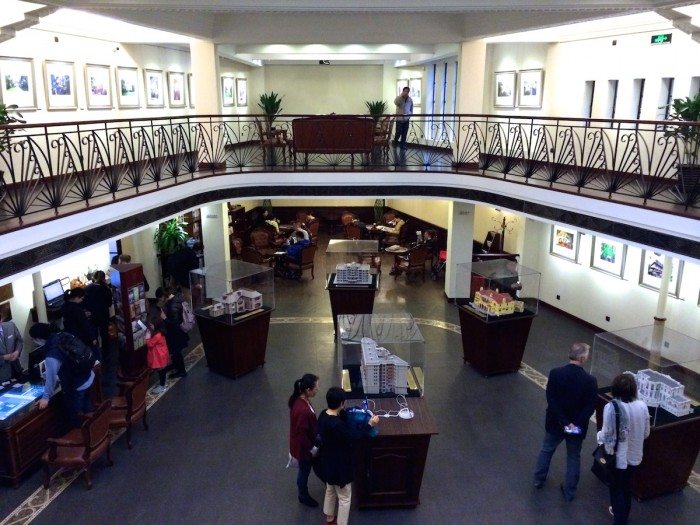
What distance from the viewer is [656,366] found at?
7.53 metres

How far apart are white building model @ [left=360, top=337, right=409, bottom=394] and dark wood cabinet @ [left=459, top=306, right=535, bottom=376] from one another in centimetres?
324

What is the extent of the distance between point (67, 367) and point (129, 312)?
227 cm

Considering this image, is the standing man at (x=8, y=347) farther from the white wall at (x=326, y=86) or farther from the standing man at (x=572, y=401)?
the white wall at (x=326, y=86)

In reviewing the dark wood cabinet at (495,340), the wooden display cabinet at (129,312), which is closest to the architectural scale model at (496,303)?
the dark wood cabinet at (495,340)

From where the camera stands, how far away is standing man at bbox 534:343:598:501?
6.18 meters

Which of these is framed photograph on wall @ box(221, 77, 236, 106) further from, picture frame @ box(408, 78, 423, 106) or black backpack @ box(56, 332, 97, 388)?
black backpack @ box(56, 332, 97, 388)

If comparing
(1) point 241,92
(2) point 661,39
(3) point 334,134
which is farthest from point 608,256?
(1) point 241,92

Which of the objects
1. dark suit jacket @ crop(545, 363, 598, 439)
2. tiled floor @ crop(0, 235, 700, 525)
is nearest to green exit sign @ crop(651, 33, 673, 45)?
tiled floor @ crop(0, 235, 700, 525)

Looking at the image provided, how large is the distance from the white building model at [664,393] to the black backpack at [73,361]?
682cm

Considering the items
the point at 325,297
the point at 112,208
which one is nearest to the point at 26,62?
the point at 112,208

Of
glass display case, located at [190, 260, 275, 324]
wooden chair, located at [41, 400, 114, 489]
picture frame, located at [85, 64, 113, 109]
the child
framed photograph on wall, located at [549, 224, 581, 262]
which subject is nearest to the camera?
wooden chair, located at [41, 400, 114, 489]

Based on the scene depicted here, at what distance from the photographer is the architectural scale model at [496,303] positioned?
31.8ft

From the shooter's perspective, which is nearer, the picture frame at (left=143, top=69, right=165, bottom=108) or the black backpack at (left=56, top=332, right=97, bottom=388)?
the black backpack at (left=56, top=332, right=97, bottom=388)

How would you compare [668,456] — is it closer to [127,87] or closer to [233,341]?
[233,341]
